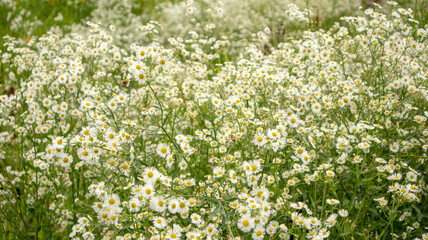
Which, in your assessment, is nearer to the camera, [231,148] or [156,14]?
[231,148]

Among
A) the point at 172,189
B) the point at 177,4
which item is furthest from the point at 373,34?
the point at 177,4

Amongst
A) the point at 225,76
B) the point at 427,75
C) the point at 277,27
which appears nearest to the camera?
the point at 427,75

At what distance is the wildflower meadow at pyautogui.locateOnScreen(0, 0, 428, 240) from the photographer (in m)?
2.21

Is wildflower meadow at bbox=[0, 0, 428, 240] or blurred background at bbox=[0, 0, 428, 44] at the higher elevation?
blurred background at bbox=[0, 0, 428, 44]

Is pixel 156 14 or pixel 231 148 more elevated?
pixel 156 14

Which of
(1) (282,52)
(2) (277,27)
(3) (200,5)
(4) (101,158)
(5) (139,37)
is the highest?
(3) (200,5)

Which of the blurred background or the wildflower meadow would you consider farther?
the blurred background

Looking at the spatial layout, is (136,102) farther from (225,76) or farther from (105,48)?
(225,76)

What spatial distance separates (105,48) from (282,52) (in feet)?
5.98

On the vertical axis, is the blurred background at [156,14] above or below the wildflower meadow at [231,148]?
above

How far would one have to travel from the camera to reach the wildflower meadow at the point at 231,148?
221 centimetres

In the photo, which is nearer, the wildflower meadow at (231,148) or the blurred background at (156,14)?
the wildflower meadow at (231,148)

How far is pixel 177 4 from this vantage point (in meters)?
7.27

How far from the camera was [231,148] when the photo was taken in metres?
2.65
